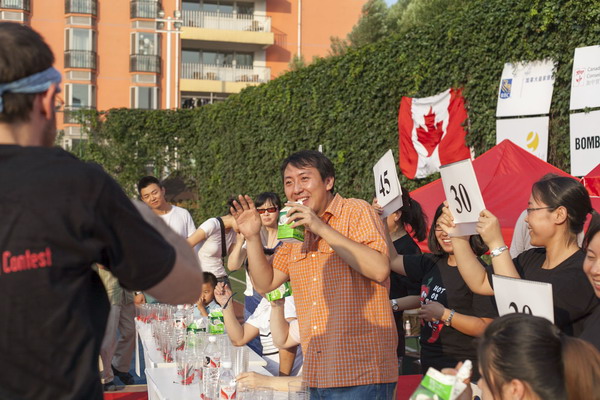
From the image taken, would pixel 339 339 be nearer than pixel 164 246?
No

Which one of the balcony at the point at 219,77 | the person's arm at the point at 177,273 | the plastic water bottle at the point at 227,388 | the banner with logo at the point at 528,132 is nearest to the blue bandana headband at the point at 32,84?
the person's arm at the point at 177,273

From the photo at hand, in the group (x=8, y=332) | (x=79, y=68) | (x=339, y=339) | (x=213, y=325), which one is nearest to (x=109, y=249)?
(x=8, y=332)

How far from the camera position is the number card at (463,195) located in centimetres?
312

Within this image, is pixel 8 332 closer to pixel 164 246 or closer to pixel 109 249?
pixel 109 249

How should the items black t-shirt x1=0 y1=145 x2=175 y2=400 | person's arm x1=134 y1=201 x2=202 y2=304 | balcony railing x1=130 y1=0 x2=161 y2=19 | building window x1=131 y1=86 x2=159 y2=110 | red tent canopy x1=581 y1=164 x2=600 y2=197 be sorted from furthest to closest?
building window x1=131 y1=86 x2=159 y2=110
balcony railing x1=130 y1=0 x2=161 y2=19
red tent canopy x1=581 y1=164 x2=600 y2=197
person's arm x1=134 y1=201 x2=202 y2=304
black t-shirt x1=0 y1=145 x2=175 y2=400

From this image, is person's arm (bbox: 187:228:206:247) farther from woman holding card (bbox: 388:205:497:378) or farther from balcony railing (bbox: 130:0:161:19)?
balcony railing (bbox: 130:0:161:19)

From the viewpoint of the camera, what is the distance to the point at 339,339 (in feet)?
10.0

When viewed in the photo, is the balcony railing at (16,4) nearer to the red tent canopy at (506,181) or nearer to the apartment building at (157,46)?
the apartment building at (157,46)

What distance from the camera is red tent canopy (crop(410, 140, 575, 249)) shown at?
6.73m

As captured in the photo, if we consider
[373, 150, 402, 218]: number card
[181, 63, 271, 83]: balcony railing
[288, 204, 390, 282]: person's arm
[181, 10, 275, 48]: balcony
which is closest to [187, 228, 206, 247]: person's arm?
[373, 150, 402, 218]: number card

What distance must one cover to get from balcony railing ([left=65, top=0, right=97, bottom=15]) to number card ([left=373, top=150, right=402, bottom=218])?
1336 inches

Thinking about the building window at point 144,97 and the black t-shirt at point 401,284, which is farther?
the building window at point 144,97

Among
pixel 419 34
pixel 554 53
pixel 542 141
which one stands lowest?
pixel 542 141

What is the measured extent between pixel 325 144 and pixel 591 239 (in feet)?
36.8
